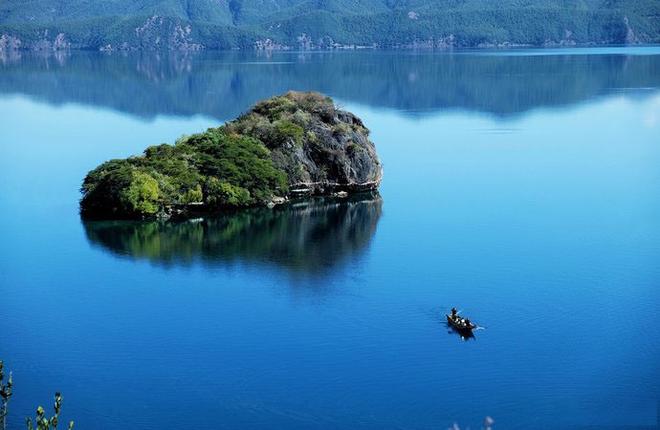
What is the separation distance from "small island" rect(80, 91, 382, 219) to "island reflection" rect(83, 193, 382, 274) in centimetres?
116

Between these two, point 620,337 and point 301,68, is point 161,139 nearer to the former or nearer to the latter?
point 620,337

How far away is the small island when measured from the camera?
47.6 m

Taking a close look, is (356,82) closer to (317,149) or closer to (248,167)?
(317,149)

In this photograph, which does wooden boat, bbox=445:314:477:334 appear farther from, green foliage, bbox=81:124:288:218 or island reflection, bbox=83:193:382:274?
green foliage, bbox=81:124:288:218

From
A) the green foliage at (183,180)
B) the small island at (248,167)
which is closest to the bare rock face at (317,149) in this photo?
the small island at (248,167)

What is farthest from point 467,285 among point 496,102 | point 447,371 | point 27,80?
point 27,80

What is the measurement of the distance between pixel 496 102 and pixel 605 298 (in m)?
63.7

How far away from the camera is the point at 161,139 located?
2985 inches

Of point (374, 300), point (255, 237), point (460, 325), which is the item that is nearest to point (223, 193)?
point (255, 237)

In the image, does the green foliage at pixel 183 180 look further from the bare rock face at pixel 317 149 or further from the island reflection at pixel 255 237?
the bare rock face at pixel 317 149

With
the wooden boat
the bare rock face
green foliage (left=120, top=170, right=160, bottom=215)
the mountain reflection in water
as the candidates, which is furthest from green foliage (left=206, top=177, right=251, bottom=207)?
the mountain reflection in water

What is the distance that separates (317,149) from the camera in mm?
53406

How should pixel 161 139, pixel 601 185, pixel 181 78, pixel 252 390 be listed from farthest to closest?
1. pixel 181 78
2. pixel 161 139
3. pixel 601 185
4. pixel 252 390

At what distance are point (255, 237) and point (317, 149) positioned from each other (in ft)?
32.2
